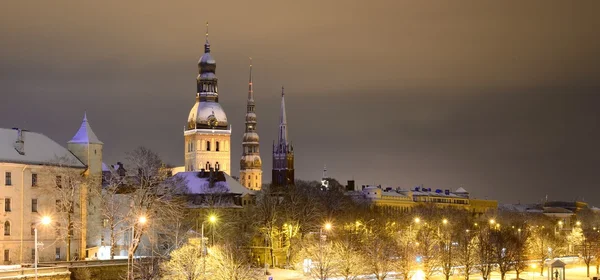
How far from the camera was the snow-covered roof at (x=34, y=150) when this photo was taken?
378ft

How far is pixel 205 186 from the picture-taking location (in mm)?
177625

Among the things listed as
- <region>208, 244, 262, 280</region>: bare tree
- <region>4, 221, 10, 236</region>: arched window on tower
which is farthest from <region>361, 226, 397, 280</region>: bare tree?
<region>4, 221, 10, 236</region>: arched window on tower

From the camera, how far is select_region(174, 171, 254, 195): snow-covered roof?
176 metres

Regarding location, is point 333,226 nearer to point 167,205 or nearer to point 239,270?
point 167,205

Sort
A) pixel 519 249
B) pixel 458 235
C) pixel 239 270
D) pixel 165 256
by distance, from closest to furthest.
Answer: pixel 239 270
pixel 165 256
pixel 519 249
pixel 458 235

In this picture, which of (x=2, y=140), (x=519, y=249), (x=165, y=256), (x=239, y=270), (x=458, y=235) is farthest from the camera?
(x=458, y=235)

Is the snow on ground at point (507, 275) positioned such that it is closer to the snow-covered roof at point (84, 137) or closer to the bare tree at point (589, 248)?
the bare tree at point (589, 248)

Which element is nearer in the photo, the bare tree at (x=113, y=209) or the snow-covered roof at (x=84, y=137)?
the bare tree at (x=113, y=209)

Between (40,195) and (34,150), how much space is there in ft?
18.3

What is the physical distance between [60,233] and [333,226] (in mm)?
46084

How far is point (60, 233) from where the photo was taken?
116 meters

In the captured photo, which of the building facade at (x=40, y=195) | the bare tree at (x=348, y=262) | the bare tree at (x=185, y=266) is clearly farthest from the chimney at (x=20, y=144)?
the bare tree at (x=348, y=262)

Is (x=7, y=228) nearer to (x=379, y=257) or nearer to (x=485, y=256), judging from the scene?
(x=379, y=257)

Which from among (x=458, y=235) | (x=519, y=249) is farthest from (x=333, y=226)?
(x=519, y=249)
